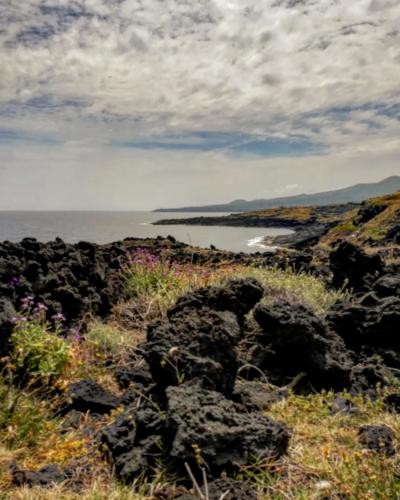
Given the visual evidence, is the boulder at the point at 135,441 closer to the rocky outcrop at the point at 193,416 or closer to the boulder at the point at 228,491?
the rocky outcrop at the point at 193,416

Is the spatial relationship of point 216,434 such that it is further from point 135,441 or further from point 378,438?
point 378,438

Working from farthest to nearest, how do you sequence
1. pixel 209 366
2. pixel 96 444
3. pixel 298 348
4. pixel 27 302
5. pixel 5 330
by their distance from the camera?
pixel 27 302
pixel 298 348
pixel 5 330
pixel 209 366
pixel 96 444

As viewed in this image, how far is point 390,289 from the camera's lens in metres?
8.62

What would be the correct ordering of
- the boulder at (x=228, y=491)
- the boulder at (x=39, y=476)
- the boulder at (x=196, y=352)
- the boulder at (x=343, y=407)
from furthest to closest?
the boulder at (x=343, y=407) → the boulder at (x=196, y=352) → the boulder at (x=39, y=476) → the boulder at (x=228, y=491)

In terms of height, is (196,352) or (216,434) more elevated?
(196,352)

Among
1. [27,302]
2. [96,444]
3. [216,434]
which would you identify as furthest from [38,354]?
[216,434]

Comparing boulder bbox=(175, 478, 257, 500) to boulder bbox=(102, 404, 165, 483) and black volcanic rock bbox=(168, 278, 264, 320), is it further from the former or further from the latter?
black volcanic rock bbox=(168, 278, 264, 320)

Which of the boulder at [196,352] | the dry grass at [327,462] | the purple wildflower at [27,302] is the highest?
the purple wildflower at [27,302]

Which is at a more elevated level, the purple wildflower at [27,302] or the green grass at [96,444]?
the purple wildflower at [27,302]

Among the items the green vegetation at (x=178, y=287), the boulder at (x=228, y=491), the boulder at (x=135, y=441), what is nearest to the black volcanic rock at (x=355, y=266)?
the green vegetation at (x=178, y=287)

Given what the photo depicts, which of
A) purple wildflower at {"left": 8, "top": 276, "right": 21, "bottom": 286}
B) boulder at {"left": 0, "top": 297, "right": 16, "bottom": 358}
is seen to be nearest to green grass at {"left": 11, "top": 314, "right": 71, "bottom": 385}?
boulder at {"left": 0, "top": 297, "right": 16, "bottom": 358}

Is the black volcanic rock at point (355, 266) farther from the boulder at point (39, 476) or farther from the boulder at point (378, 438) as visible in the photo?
the boulder at point (39, 476)

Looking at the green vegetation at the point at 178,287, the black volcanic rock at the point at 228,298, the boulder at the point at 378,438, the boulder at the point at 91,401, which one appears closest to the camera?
the boulder at the point at 378,438

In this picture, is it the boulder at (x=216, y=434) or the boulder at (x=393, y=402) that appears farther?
the boulder at (x=393, y=402)
